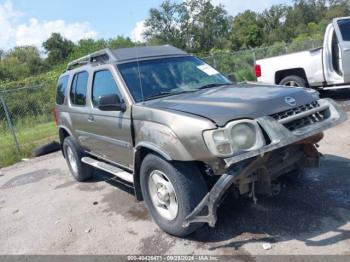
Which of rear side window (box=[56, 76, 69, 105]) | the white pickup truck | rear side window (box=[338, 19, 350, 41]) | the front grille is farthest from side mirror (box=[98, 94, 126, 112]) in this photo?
rear side window (box=[338, 19, 350, 41])

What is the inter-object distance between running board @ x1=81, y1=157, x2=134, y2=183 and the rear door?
20.7 feet

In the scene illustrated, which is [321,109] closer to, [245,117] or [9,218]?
[245,117]

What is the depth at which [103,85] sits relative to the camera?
5.01 m

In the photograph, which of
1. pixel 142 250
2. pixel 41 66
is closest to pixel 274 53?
pixel 142 250

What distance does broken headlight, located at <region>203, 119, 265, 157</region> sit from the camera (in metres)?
3.17

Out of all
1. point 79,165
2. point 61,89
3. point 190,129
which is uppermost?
point 61,89

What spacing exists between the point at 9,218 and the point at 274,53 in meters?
17.2

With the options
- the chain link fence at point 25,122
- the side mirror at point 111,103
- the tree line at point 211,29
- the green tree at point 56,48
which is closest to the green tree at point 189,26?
the tree line at point 211,29

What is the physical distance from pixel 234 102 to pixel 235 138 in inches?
19.2

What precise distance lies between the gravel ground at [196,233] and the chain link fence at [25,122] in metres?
3.98

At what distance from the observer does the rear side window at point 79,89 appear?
18.6 feet

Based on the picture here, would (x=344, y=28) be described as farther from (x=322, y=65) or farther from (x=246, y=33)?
(x=246, y=33)

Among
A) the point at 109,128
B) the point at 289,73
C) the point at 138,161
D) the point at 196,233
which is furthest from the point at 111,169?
the point at 289,73

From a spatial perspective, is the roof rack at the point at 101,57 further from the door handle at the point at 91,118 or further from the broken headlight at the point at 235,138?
the broken headlight at the point at 235,138
